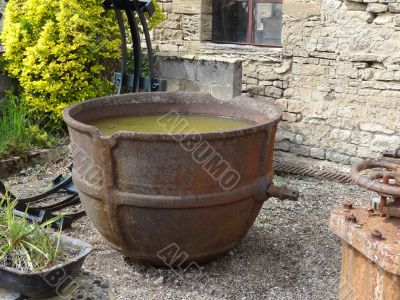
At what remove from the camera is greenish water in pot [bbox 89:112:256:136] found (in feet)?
12.8

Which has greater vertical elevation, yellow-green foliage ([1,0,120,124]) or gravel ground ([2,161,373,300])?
yellow-green foliage ([1,0,120,124])

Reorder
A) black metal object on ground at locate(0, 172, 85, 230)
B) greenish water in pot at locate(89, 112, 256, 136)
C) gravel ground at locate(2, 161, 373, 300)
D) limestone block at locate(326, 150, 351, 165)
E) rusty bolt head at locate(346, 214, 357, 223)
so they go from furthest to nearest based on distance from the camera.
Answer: limestone block at locate(326, 150, 351, 165), black metal object on ground at locate(0, 172, 85, 230), greenish water in pot at locate(89, 112, 256, 136), gravel ground at locate(2, 161, 373, 300), rusty bolt head at locate(346, 214, 357, 223)

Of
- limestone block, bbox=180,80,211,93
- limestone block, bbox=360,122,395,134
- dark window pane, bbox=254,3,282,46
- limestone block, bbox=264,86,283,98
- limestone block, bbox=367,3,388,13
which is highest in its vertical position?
limestone block, bbox=367,3,388,13

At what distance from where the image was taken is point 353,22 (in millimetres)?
5535

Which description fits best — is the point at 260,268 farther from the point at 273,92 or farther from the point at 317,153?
the point at 273,92

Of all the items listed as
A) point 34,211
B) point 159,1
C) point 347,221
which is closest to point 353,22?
point 159,1

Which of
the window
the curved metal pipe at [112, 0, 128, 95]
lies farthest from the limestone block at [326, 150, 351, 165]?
the curved metal pipe at [112, 0, 128, 95]

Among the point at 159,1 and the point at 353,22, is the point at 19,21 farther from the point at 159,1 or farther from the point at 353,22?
the point at 353,22

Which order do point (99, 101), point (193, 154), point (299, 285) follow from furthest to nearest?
point (99, 101) → point (299, 285) → point (193, 154)

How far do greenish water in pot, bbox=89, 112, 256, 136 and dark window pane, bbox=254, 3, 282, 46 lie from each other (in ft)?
7.67

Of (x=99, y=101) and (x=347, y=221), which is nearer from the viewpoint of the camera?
(x=347, y=221)

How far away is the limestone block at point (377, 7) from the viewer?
5.35 m

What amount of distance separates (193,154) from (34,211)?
170 centimetres

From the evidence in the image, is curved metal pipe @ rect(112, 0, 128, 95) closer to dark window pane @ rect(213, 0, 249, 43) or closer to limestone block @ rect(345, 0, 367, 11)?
dark window pane @ rect(213, 0, 249, 43)
